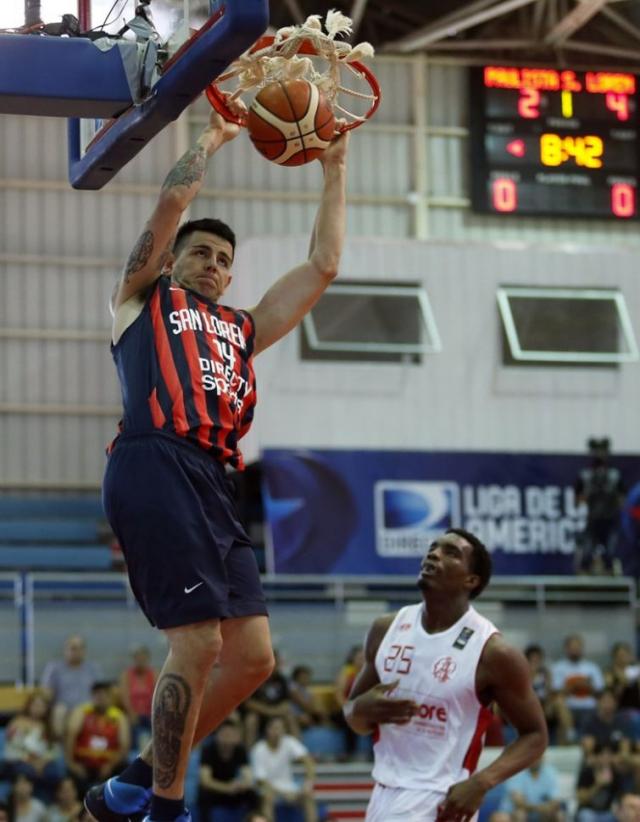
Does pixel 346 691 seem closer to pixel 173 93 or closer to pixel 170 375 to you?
pixel 170 375

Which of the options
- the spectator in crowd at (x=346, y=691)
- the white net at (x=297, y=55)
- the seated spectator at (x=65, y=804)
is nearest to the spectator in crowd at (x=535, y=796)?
the spectator in crowd at (x=346, y=691)

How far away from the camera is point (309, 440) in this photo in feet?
68.8

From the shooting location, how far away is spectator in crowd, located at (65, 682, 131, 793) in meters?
14.0

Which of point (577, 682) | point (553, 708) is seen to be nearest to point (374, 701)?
point (553, 708)

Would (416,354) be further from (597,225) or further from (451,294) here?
(597,225)

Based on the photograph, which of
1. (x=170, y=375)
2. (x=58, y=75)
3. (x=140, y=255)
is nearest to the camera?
(x=170, y=375)

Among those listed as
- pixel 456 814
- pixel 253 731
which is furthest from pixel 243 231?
pixel 456 814

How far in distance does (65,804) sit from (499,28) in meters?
14.8

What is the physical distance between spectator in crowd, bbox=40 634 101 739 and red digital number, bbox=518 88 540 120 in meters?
10.4

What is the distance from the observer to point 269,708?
15484 mm

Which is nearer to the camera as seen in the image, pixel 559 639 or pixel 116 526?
pixel 116 526

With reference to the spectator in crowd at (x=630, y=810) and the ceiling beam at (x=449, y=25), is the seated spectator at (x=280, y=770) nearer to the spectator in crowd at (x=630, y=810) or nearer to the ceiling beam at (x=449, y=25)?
the spectator in crowd at (x=630, y=810)

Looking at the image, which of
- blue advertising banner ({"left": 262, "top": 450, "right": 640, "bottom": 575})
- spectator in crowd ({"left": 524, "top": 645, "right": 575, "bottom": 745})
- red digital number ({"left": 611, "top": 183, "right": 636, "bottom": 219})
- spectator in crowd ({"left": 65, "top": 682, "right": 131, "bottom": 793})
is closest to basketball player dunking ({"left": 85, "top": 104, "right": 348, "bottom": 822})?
spectator in crowd ({"left": 65, "top": 682, "right": 131, "bottom": 793})

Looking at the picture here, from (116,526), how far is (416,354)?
16442 millimetres
